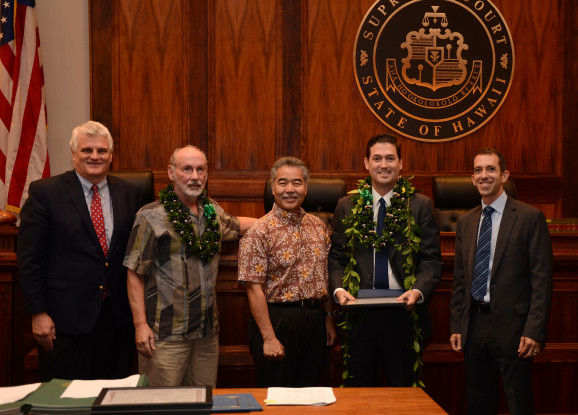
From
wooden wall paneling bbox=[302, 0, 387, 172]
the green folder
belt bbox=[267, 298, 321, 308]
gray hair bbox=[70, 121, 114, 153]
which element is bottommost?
the green folder

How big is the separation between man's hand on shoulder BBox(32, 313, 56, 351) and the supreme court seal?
3.72 m

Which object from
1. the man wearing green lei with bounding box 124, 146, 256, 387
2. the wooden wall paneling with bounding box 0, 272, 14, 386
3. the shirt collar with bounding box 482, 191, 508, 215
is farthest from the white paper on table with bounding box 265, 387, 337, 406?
the wooden wall paneling with bounding box 0, 272, 14, 386

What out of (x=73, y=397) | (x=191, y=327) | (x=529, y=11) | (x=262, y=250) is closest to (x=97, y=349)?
(x=191, y=327)

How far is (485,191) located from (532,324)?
0.66 metres

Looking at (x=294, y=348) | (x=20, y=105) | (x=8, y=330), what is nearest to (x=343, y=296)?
(x=294, y=348)

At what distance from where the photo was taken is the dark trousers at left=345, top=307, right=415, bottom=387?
260 centimetres

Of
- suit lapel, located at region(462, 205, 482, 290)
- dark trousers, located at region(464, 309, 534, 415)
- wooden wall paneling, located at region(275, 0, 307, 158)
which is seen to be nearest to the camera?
dark trousers, located at region(464, 309, 534, 415)

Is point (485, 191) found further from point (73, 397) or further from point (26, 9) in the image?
point (26, 9)

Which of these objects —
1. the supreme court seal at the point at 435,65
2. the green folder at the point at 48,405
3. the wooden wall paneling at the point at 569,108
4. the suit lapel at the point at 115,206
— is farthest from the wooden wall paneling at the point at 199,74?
the green folder at the point at 48,405

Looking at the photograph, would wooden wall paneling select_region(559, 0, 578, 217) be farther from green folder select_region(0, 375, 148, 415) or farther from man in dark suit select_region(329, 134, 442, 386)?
green folder select_region(0, 375, 148, 415)

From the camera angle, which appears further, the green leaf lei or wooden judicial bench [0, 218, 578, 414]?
wooden judicial bench [0, 218, 578, 414]

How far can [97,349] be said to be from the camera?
2605 mm

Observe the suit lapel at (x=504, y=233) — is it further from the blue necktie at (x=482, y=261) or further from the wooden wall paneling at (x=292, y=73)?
the wooden wall paneling at (x=292, y=73)

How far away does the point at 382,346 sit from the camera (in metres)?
2.62
